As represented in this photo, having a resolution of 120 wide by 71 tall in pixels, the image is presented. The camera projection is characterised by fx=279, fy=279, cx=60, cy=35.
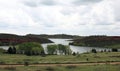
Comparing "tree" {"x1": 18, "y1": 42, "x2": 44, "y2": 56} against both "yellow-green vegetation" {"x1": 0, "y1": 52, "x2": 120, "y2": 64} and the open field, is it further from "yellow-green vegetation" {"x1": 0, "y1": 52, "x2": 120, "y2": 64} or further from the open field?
the open field

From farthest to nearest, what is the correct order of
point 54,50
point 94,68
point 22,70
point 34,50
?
point 54,50
point 34,50
point 94,68
point 22,70

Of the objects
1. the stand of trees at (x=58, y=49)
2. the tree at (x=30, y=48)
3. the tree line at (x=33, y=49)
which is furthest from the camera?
the stand of trees at (x=58, y=49)

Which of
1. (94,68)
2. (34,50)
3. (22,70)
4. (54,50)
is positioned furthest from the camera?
(54,50)

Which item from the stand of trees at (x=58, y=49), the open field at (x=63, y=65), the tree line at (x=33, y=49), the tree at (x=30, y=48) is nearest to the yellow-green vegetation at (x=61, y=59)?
the open field at (x=63, y=65)

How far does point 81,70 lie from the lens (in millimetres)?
46094

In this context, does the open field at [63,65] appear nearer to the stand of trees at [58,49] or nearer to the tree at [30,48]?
the tree at [30,48]

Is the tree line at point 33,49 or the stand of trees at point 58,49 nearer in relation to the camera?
the tree line at point 33,49

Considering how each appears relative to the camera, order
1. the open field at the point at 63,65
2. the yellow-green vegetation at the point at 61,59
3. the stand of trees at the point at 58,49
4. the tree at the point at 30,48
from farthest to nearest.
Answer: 1. the stand of trees at the point at 58,49
2. the tree at the point at 30,48
3. the yellow-green vegetation at the point at 61,59
4. the open field at the point at 63,65

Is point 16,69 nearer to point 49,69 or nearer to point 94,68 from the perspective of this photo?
point 49,69

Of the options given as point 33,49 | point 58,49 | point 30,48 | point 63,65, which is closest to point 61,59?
point 63,65

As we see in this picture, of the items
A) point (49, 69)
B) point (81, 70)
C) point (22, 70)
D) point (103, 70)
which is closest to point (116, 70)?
point (103, 70)

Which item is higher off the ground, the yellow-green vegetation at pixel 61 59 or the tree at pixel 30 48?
the tree at pixel 30 48

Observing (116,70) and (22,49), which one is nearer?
(116,70)

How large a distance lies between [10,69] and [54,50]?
107 m
